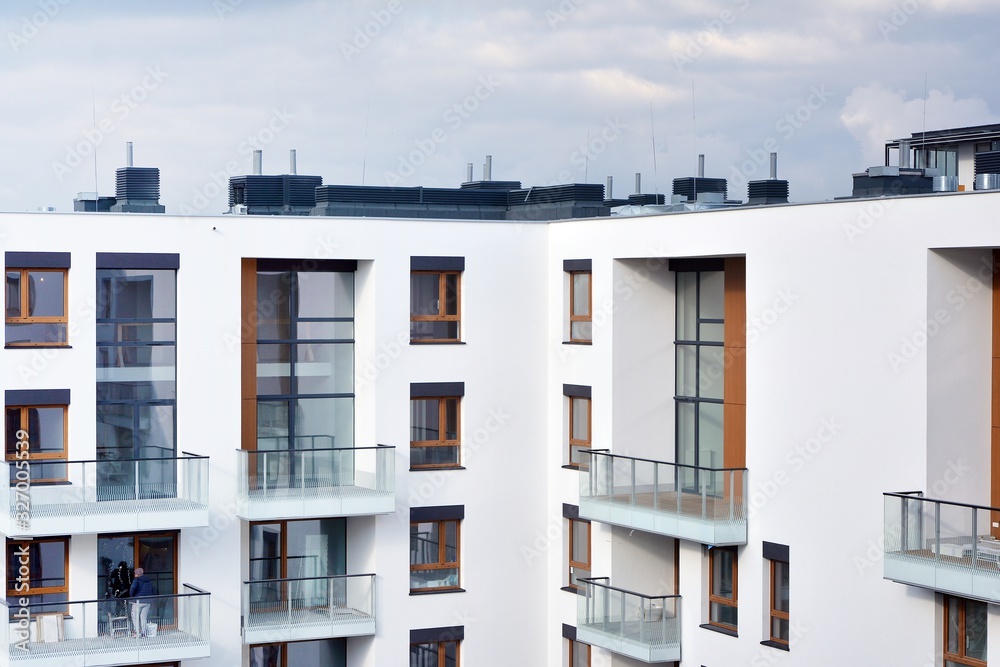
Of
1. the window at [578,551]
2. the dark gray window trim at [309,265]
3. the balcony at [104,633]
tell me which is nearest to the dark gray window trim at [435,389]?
the dark gray window trim at [309,265]

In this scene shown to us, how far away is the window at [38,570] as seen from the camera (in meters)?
22.3

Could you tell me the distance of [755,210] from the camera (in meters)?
21.0

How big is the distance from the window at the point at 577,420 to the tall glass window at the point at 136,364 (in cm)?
664

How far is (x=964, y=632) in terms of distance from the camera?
1805 centimetres

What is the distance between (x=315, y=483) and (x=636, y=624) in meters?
5.57

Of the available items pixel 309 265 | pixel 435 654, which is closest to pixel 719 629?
pixel 435 654

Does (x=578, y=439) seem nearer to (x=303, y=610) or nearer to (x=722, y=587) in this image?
(x=722, y=587)

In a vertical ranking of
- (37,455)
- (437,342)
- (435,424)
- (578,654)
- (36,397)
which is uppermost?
(437,342)

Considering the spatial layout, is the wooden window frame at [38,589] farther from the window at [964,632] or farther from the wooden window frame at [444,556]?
the window at [964,632]

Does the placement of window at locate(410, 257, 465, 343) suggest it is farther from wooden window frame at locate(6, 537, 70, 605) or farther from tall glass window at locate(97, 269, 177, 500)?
wooden window frame at locate(6, 537, 70, 605)

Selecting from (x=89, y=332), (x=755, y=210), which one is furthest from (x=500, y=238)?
(x=89, y=332)

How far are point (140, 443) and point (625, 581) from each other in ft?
26.7

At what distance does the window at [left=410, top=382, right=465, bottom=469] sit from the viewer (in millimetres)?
24578
